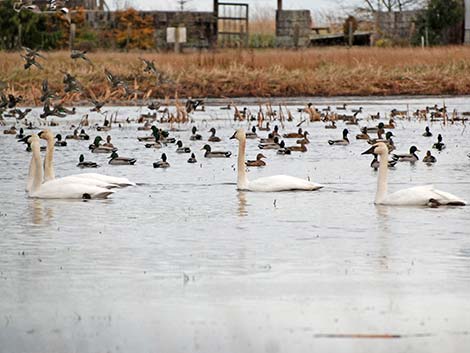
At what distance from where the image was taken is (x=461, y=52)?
4000 cm

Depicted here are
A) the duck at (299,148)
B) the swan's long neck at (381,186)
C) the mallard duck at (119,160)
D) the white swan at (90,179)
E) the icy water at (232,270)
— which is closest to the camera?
the icy water at (232,270)

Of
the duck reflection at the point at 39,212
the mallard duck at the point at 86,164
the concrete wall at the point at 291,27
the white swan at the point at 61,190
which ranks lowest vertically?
the mallard duck at the point at 86,164

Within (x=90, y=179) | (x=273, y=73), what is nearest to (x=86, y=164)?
(x=90, y=179)

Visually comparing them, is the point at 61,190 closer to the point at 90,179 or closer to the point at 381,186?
the point at 90,179

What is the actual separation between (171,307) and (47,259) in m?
1.99

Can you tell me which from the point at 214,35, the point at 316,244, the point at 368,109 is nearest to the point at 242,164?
the point at 316,244

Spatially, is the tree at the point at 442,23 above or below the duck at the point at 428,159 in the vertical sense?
above

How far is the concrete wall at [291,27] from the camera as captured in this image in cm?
5500

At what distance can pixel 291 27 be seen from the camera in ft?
183

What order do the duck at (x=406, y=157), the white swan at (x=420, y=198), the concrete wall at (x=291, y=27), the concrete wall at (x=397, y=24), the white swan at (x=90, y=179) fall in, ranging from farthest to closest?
the concrete wall at (x=397, y=24) < the concrete wall at (x=291, y=27) < the duck at (x=406, y=157) < the white swan at (x=90, y=179) < the white swan at (x=420, y=198)

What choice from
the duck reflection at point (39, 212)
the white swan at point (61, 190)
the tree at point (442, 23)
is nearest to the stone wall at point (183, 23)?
the tree at point (442, 23)

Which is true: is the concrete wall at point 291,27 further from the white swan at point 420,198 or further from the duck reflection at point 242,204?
the white swan at point 420,198

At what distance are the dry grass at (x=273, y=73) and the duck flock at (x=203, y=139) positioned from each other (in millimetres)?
2757

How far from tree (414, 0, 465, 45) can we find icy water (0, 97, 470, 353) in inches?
1502
